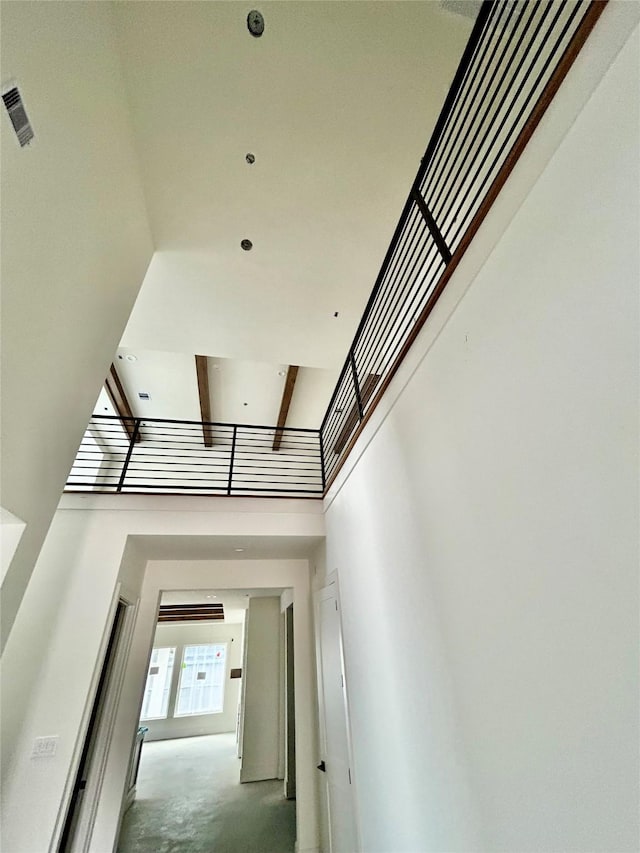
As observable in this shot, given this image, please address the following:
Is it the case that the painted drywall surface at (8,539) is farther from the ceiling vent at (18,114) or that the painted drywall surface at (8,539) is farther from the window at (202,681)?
the window at (202,681)

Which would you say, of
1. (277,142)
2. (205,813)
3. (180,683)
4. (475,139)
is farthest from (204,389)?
(180,683)

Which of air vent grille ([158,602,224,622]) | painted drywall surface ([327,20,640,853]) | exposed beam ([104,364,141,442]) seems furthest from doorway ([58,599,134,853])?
air vent grille ([158,602,224,622])

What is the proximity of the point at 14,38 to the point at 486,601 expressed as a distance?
281 centimetres

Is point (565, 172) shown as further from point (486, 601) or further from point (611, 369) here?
point (486, 601)

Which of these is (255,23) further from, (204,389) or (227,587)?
(227,587)

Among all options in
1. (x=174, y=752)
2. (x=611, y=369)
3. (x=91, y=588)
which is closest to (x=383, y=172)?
(x=611, y=369)

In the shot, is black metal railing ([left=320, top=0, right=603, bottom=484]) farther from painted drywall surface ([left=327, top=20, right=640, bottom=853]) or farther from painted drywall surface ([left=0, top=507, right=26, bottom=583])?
painted drywall surface ([left=0, top=507, right=26, bottom=583])

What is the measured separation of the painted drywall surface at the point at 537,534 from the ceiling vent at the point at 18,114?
6.36 ft

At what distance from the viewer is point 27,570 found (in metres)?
1.86

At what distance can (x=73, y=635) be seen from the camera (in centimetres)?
303

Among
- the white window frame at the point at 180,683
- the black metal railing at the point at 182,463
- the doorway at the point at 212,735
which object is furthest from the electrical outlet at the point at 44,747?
the white window frame at the point at 180,683

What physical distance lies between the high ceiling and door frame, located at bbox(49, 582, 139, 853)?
9.94ft

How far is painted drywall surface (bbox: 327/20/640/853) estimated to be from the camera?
0.84 meters

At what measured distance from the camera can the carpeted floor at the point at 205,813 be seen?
3910 mm
